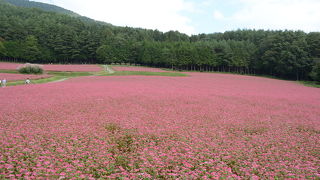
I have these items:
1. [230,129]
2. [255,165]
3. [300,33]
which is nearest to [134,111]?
[230,129]

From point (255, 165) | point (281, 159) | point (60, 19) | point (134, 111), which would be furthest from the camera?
point (60, 19)

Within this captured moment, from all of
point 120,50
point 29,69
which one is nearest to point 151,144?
point 29,69

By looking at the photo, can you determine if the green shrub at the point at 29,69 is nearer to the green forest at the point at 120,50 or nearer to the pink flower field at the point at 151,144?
the pink flower field at the point at 151,144

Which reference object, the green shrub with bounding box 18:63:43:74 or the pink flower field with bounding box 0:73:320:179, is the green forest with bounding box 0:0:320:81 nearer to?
the green shrub with bounding box 18:63:43:74

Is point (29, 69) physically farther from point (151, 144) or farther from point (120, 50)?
point (120, 50)

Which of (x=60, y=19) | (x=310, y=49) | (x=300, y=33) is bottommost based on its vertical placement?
(x=310, y=49)

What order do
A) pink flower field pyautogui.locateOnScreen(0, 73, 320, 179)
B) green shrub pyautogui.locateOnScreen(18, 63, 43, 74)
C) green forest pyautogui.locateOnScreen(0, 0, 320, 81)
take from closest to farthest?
pink flower field pyautogui.locateOnScreen(0, 73, 320, 179)
green shrub pyautogui.locateOnScreen(18, 63, 43, 74)
green forest pyautogui.locateOnScreen(0, 0, 320, 81)

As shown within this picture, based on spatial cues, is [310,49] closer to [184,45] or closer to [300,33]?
[300,33]

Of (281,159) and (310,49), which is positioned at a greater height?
(310,49)

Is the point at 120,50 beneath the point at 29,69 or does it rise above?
above

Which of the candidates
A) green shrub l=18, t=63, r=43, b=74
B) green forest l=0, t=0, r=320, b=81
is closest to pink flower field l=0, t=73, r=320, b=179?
green shrub l=18, t=63, r=43, b=74

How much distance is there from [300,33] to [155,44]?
60819 millimetres

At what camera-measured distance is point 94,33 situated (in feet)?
382

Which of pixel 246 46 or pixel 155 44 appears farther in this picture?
pixel 155 44
